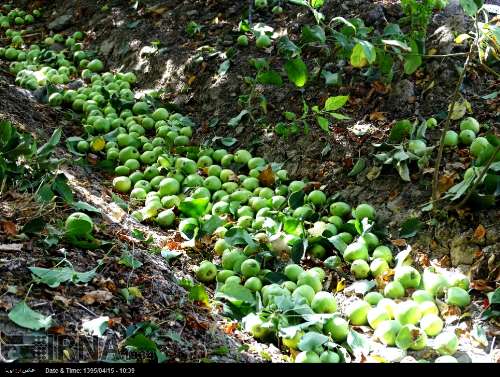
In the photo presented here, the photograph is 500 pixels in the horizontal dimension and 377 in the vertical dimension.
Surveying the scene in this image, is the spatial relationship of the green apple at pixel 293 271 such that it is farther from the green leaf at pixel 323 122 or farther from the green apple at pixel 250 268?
the green leaf at pixel 323 122

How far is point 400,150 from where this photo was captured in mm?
3635

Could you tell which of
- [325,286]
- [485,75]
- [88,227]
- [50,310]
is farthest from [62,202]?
[485,75]

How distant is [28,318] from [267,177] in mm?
2098

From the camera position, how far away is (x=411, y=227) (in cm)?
327

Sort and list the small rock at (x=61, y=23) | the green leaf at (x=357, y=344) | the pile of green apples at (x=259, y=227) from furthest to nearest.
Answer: the small rock at (x=61, y=23) < the pile of green apples at (x=259, y=227) < the green leaf at (x=357, y=344)

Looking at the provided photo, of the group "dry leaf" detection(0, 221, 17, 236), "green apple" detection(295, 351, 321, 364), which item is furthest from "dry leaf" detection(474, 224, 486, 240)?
"dry leaf" detection(0, 221, 17, 236)

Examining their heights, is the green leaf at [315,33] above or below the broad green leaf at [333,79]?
above

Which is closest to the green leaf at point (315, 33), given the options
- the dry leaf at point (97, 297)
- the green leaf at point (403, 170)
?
the green leaf at point (403, 170)

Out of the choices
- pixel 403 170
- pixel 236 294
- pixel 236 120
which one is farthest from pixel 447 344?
pixel 236 120

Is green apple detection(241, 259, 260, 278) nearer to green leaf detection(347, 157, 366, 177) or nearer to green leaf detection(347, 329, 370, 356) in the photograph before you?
green leaf detection(347, 329, 370, 356)

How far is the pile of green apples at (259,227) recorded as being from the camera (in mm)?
2742

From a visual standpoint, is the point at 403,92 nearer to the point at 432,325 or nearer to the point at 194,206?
the point at 194,206

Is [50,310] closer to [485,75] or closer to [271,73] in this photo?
[271,73]

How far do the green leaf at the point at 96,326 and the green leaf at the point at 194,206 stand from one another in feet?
4.67
